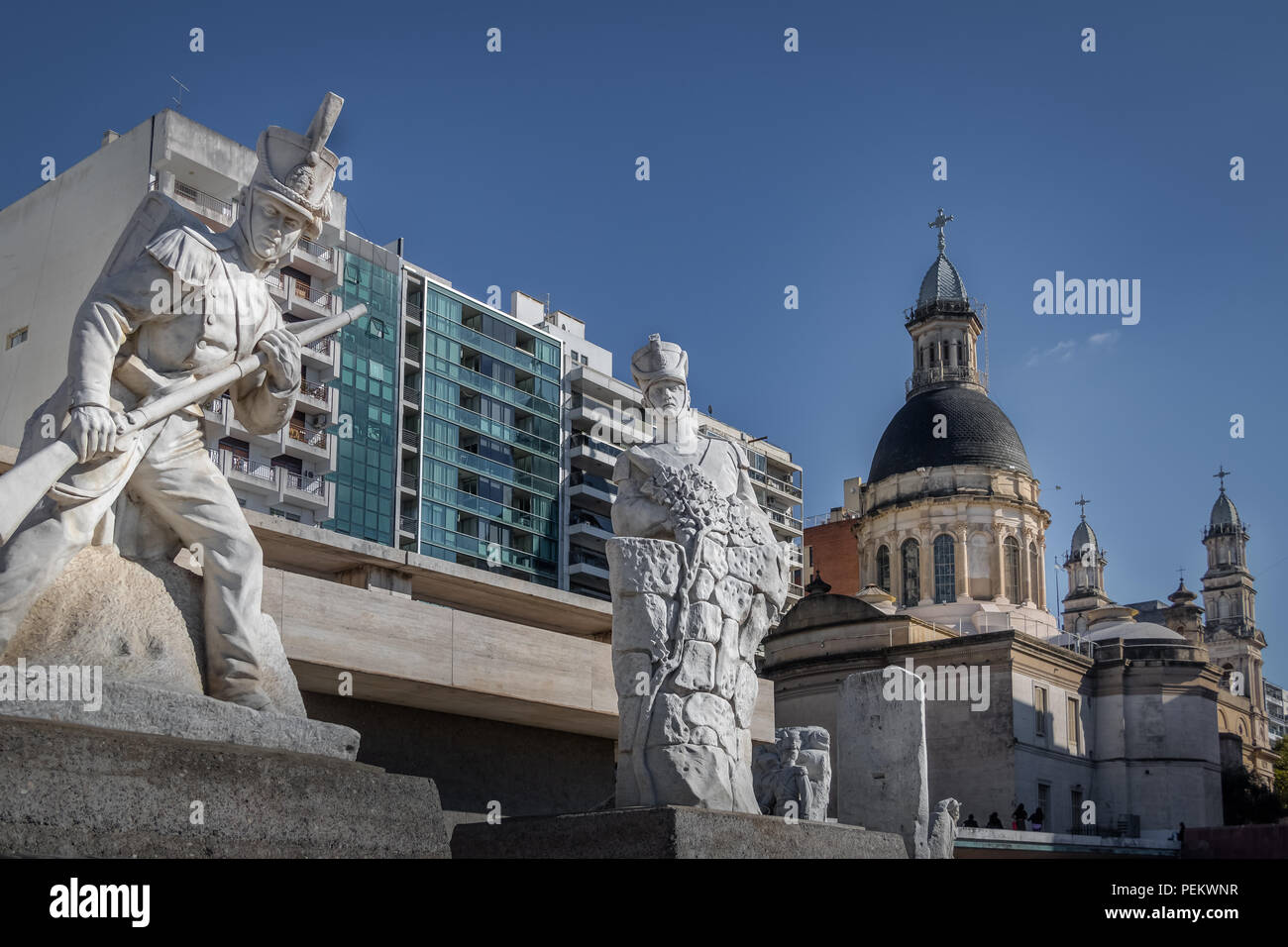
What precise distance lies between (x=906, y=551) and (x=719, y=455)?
177 ft

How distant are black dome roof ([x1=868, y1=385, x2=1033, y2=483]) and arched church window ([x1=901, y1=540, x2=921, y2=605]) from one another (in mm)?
3552

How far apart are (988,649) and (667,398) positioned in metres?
42.7

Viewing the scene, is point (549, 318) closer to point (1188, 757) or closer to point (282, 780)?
point (1188, 757)

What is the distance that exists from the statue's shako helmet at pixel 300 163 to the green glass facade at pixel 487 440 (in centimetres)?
4991

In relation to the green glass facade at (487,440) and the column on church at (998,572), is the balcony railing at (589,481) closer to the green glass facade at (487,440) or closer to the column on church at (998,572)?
the green glass facade at (487,440)

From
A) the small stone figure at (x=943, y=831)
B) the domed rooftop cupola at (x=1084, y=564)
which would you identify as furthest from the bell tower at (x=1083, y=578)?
the small stone figure at (x=943, y=831)

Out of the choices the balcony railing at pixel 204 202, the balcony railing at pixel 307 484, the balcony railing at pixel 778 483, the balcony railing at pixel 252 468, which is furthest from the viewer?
the balcony railing at pixel 778 483

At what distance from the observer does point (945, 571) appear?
197 feet

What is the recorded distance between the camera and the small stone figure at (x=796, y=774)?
41.6 ft

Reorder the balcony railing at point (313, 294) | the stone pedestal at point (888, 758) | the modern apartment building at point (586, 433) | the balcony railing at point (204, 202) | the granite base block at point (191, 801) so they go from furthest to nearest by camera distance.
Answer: the modern apartment building at point (586, 433), the balcony railing at point (313, 294), the balcony railing at point (204, 202), the stone pedestal at point (888, 758), the granite base block at point (191, 801)

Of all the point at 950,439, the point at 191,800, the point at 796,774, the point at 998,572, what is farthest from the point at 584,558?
the point at 191,800

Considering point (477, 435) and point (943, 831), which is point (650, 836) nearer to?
point (943, 831)

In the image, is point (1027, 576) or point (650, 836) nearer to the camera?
point (650, 836)

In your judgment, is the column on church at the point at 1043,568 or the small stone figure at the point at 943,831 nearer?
the small stone figure at the point at 943,831
